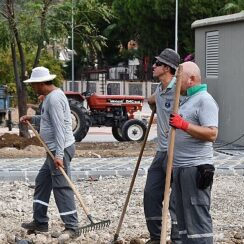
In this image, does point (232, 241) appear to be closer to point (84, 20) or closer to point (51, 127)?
point (51, 127)

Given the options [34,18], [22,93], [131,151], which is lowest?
[131,151]

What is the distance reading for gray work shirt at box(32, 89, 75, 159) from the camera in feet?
26.8

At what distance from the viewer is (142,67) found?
57.9m

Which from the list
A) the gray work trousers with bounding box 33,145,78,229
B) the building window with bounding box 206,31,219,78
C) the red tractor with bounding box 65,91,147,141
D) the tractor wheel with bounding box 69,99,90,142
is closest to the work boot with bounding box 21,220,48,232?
the gray work trousers with bounding box 33,145,78,229

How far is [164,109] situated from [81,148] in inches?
434

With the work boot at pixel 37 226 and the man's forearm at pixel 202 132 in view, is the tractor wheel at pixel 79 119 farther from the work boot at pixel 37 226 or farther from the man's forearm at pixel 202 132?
the man's forearm at pixel 202 132

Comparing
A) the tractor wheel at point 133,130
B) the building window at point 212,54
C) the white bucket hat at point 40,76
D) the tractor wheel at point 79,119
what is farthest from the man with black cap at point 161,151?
the tractor wheel at point 133,130

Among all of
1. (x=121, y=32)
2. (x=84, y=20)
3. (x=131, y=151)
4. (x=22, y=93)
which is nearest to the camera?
(x=131, y=151)

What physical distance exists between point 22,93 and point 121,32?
38.9 metres

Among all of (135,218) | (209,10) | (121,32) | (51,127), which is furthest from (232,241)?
(121,32)

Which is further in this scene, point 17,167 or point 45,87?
point 17,167

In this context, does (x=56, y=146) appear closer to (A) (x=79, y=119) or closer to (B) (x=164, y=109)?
(B) (x=164, y=109)

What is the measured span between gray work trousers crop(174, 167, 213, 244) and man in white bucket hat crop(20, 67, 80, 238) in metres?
1.94

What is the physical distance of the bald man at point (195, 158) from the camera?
21.1 ft
